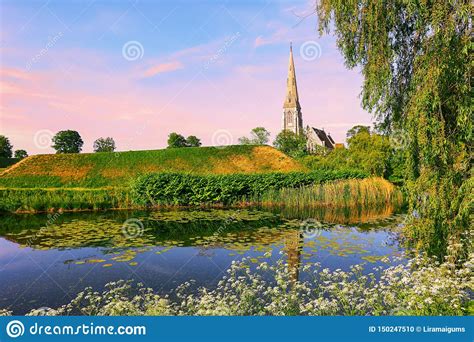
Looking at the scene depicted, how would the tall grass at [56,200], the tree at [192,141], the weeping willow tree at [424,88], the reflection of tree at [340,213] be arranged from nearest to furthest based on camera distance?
the weeping willow tree at [424,88] < the reflection of tree at [340,213] < the tall grass at [56,200] < the tree at [192,141]

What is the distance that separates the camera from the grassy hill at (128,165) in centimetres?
4186

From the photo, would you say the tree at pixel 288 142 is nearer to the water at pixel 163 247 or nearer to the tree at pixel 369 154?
the tree at pixel 369 154

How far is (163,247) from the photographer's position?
11.6 metres

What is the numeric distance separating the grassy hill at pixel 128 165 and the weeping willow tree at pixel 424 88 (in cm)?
3459

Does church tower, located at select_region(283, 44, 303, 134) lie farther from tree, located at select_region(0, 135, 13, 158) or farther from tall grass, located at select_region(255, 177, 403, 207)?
tall grass, located at select_region(255, 177, 403, 207)

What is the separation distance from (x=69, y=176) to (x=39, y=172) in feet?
13.0

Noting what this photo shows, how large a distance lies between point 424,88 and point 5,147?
284 feet

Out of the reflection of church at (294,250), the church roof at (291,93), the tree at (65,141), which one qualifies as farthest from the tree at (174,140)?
the reflection of church at (294,250)

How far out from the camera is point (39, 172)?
43.1m

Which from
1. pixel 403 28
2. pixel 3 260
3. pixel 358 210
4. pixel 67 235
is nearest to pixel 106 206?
pixel 67 235

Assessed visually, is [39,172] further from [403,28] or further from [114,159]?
[403,28]

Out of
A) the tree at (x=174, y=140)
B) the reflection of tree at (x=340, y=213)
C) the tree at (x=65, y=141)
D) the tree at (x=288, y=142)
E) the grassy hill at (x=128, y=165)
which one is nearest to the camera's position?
the reflection of tree at (x=340, y=213)

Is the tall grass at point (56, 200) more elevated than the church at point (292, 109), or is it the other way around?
the church at point (292, 109)

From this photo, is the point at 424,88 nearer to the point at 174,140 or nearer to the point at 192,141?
the point at 174,140
